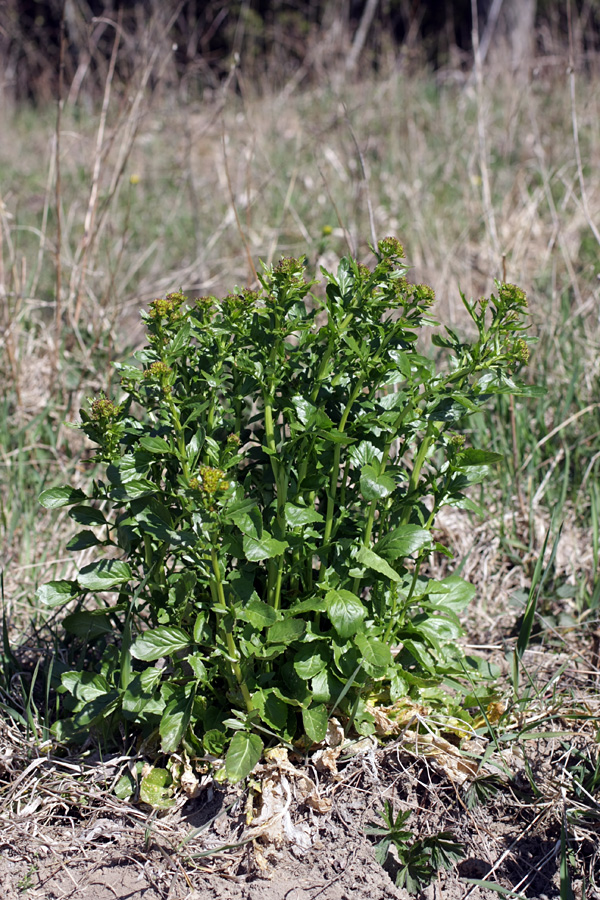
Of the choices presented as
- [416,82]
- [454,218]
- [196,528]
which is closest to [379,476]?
[196,528]

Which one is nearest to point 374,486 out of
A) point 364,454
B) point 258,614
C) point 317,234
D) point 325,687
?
point 364,454

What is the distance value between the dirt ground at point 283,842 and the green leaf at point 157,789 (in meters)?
0.03

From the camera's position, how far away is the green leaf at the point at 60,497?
4.59 ft

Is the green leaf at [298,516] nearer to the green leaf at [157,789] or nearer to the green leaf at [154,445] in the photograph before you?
the green leaf at [154,445]

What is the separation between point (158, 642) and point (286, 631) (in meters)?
0.25

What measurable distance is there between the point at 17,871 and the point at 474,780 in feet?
3.17

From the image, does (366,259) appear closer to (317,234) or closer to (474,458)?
(317,234)

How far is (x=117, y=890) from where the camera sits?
1.42 meters

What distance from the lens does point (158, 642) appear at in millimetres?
1414

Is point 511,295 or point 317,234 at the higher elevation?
point 511,295

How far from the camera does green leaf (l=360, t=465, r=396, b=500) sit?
133cm

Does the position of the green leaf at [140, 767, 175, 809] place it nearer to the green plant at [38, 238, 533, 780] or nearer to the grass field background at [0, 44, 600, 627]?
the green plant at [38, 238, 533, 780]

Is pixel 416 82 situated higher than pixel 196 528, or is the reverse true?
pixel 416 82

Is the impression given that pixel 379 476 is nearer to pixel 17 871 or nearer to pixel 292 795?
pixel 292 795
